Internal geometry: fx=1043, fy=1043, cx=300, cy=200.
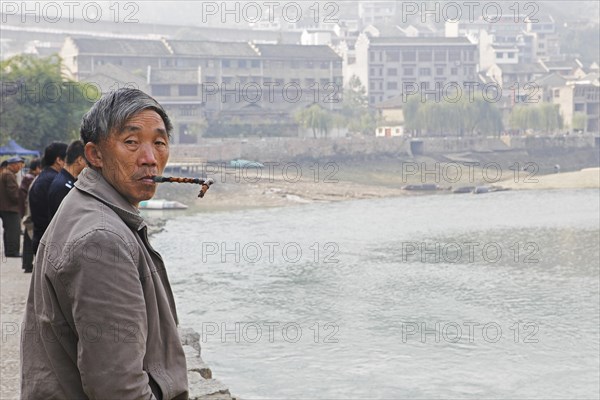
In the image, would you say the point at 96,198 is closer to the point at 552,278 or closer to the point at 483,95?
the point at 552,278

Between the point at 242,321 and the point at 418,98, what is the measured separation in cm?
4535

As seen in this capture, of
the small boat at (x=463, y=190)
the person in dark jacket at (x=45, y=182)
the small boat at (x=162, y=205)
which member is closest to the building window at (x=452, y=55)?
the small boat at (x=463, y=190)

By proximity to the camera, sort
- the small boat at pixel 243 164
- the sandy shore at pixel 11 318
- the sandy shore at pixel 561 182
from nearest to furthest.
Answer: the sandy shore at pixel 11 318, the sandy shore at pixel 561 182, the small boat at pixel 243 164

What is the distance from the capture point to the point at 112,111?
6.34 feet

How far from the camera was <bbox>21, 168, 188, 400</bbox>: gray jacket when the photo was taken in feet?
5.57

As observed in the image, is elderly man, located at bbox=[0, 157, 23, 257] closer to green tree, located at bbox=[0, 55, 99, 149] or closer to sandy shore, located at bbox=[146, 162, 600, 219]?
green tree, located at bbox=[0, 55, 99, 149]

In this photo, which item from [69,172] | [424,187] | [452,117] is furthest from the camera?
[452,117]

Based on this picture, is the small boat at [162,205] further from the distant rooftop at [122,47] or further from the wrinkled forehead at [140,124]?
the wrinkled forehead at [140,124]

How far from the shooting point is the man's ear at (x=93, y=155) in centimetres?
195

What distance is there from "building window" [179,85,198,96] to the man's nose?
5136 cm

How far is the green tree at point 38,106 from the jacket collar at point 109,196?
76.6ft

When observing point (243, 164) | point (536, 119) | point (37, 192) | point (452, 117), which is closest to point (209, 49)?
point (452, 117)

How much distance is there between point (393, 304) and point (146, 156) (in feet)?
48.2

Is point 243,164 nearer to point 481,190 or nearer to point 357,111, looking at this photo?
point 481,190
